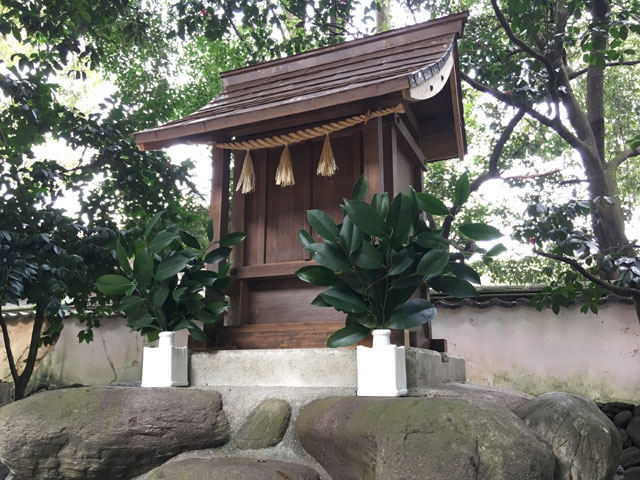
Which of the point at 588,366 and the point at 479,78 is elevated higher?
the point at 479,78

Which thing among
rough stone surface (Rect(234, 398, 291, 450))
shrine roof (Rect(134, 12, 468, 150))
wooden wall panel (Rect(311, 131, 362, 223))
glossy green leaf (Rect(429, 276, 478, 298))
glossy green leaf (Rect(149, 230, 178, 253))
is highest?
shrine roof (Rect(134, 12, 468, 150))

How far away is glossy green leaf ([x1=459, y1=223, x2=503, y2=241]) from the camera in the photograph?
3092 millimetres

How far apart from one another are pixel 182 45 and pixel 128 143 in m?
6.59

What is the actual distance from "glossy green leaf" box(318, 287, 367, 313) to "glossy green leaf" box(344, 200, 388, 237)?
1.29 ft

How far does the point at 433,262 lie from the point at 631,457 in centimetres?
456

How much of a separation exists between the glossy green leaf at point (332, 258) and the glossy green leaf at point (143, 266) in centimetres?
112

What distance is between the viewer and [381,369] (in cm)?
303

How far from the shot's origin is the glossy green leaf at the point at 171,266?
138 inches

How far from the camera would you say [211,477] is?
2.59 meters

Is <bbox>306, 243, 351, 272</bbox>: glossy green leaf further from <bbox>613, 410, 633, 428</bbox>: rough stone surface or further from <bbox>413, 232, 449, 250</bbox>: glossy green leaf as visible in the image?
<bbox>613, 410, 633, 428</bbox>: rough stone surface

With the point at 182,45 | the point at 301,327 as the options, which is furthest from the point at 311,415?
the point at 182,45

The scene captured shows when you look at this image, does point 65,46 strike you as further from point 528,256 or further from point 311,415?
point 528,256

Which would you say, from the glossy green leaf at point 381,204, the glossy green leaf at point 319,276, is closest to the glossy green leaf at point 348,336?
the glossy green leaf at point 319,276

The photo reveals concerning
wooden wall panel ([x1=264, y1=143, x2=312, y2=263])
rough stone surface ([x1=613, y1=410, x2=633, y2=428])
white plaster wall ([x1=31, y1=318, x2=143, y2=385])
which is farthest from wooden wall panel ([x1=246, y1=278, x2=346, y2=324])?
white plaster wall ([x1=31, y1=318, x2=143, y2=385])
